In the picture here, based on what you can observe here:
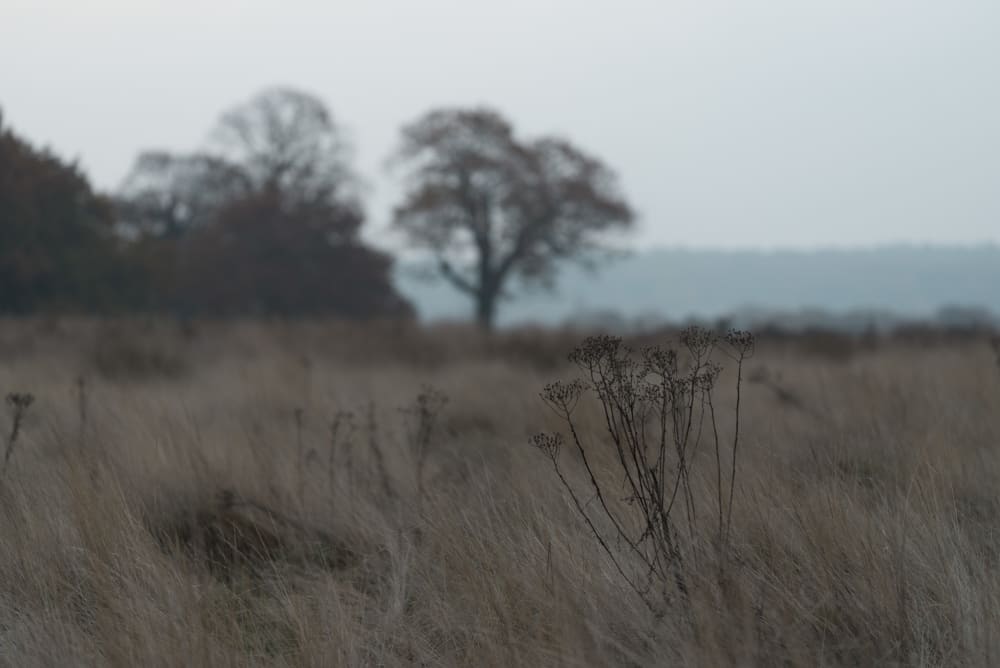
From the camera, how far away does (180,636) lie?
8.99ft

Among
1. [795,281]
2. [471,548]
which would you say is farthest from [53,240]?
[795,281]

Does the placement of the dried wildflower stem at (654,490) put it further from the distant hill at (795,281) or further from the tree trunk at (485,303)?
the distant hill at (795,281)

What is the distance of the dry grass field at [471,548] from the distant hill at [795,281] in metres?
47.0

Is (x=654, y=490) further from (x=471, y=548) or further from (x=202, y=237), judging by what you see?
(x=202, y=237)

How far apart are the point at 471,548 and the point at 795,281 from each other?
8784 centimetres

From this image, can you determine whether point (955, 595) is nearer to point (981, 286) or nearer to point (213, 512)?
point (213, 512)

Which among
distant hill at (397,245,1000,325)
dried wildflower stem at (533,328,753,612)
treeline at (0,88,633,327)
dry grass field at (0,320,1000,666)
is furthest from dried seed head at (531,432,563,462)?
distant hill at (397,245,1000,325)

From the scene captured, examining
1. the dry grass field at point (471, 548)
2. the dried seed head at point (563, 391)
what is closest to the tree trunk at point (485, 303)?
the dry grass field at point (471, 548)

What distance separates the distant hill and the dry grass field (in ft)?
154

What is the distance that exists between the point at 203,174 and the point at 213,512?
3778cm

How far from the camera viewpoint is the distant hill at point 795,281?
63628 mm

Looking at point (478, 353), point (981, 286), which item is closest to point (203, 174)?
point (478, 353)

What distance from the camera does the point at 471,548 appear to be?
3244 mm

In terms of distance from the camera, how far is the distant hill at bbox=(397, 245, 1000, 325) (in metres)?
63.6
